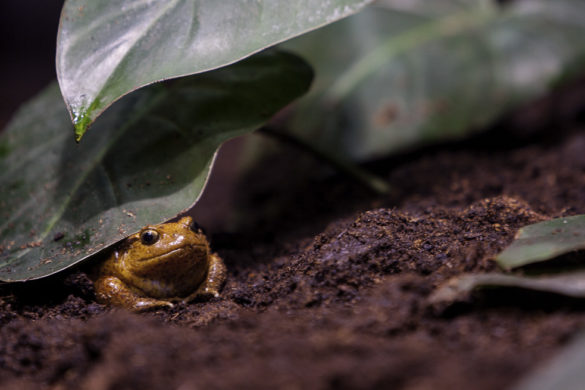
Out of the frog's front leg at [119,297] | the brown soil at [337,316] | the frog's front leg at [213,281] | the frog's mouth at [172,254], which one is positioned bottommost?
the frog's front leg at [119,297]

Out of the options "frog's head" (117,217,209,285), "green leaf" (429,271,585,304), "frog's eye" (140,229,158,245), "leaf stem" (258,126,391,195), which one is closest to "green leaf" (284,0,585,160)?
"leaf stem" (258,126,391,195)

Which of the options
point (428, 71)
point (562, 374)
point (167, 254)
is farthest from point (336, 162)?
point (562, 374)

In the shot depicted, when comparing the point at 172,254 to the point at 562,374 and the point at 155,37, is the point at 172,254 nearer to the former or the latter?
the point at 155,37

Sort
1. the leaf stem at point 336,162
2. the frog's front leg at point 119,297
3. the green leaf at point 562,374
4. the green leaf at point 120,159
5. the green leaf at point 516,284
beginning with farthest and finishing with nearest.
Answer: the leaf stem at point 336,162
the frog's front leg at point 119,297
the green leaf at point 120,159
the green leaf at point 516,284
the green leaf at point 562,374

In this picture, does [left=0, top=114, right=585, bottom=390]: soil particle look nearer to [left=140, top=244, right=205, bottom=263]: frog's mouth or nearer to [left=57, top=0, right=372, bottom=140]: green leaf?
[left=140, top=244, right=205, bottom=263]: frog's mouth

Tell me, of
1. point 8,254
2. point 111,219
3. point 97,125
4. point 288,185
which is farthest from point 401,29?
point 8,254

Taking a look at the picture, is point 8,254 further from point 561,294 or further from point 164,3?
point 561,294

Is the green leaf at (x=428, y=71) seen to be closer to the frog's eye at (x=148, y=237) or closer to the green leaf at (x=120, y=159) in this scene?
the green leaf at (x=120, y=159)

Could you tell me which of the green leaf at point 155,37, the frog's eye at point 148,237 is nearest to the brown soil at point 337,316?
the frog's eye at point 148,237
